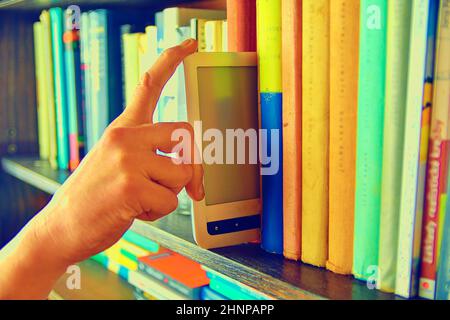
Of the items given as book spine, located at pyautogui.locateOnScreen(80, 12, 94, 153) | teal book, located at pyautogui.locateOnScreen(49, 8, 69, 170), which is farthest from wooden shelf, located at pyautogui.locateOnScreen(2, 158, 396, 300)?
teal book, located at pyautogui.locateOnScreen(49, 8, 69, 170)

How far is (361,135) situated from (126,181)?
10.1 inches

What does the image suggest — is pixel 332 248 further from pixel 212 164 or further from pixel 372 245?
Result: pixel 212 164

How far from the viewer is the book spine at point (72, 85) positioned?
1.08 m

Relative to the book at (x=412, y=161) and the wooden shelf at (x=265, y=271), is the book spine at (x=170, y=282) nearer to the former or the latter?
the wooden shelf at (x=265, y=271)

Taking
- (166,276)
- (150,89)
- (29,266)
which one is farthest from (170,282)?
(150,89)

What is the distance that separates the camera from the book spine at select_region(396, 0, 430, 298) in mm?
462

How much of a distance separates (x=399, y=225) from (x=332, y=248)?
91mm

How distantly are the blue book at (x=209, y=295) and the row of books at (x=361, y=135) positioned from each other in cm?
34

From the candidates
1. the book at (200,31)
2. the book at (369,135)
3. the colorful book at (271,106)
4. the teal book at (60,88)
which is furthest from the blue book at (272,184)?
the teal book at (60,88)

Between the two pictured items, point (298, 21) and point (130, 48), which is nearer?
point (298, 21)
